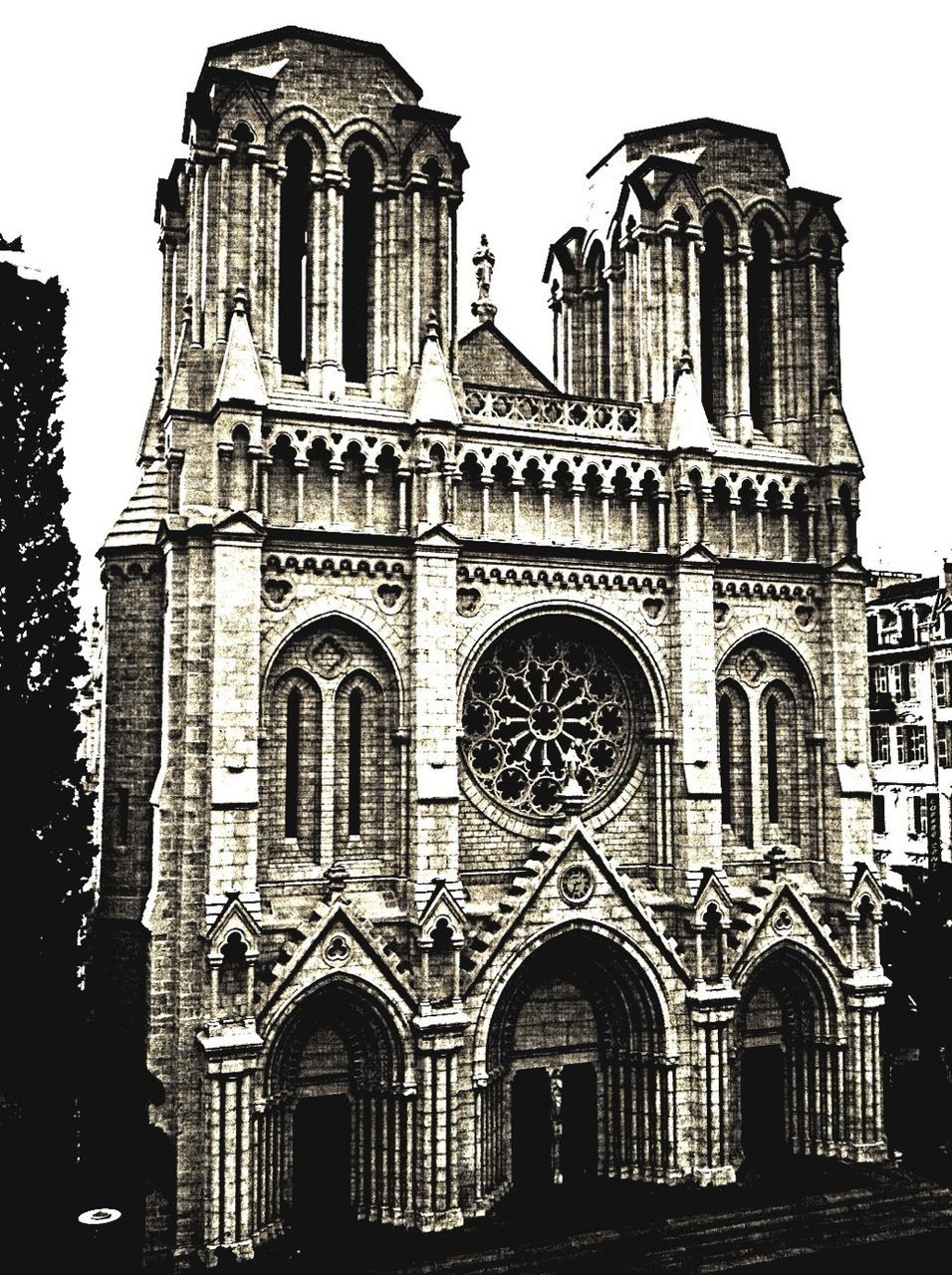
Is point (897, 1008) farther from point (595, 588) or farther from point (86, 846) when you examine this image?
point (86, 846)

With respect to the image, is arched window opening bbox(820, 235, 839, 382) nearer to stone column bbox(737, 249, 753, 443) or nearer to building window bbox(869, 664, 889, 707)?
stone column bbox(737, 249, 753, 443)

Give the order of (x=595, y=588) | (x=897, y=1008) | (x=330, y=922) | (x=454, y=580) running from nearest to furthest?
1. (x=330, y=922)
2. (x=454, y=580)
3. (x=595, y=588)
4. (x=897, y=1008)

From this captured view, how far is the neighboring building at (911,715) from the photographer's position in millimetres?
50594

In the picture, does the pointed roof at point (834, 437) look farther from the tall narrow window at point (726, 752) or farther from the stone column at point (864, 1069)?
the stone column at point (864, 1069)

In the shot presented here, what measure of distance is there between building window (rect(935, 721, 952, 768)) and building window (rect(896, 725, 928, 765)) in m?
1.00

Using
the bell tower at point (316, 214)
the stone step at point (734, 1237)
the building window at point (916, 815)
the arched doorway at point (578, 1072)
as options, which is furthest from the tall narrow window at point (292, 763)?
the building window at point (916, 815)

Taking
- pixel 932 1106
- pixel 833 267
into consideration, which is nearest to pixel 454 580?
pixel 833 267

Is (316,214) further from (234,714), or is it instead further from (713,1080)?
(713,1080)

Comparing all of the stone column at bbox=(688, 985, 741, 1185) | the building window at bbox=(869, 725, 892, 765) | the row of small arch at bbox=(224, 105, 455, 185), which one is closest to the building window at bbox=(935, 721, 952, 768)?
the building window at bbox=(869, 725, 892, 765)

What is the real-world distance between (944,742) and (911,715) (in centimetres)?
246

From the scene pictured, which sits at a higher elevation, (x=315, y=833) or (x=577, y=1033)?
(x=315, y=833)

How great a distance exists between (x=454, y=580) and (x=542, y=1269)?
14336 millimetres

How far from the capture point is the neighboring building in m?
50.6

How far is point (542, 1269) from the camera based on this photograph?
2317 centimetres
